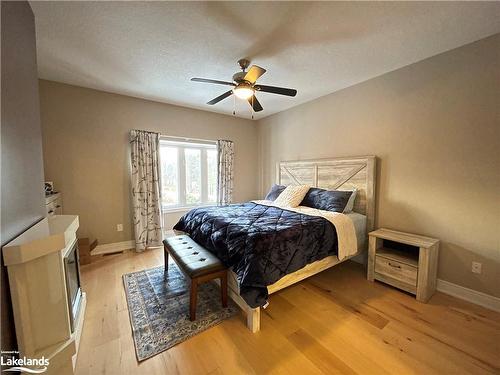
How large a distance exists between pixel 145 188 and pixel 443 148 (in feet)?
13.4

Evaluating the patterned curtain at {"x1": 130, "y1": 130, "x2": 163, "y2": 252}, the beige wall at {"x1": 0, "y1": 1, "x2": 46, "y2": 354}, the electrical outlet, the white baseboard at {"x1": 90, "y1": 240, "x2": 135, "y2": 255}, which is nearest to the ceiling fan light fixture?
the beige wall at {"x1": 0, "y1": 1, "x2": 46, "y2": 354}

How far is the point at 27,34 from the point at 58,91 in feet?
5.83

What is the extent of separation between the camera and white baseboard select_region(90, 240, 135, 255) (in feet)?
10.5

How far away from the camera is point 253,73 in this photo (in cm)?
201

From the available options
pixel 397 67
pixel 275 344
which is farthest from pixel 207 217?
pixel 397 67

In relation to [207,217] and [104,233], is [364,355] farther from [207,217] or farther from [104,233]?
[104,233]

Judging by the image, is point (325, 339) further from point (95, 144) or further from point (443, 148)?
point (95, 144)

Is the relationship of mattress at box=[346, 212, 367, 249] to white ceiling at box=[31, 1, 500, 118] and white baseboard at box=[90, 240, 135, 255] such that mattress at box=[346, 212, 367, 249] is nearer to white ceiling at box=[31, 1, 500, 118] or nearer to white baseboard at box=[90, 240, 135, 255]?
white ceiling at box=[31, 1, 500, 118]

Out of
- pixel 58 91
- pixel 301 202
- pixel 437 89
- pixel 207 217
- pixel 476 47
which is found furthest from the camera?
pixel 301 202

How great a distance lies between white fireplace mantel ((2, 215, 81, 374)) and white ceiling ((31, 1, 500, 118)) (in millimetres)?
1734

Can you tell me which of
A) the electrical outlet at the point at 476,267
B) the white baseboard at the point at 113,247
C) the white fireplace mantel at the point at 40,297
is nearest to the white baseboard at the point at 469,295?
the electrical outlet at the point at 476,267

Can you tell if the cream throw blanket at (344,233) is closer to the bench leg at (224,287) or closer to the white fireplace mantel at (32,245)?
the bench leg at (224,287)

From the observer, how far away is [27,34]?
57.7 inches

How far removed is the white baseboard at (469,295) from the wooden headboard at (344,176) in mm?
890
